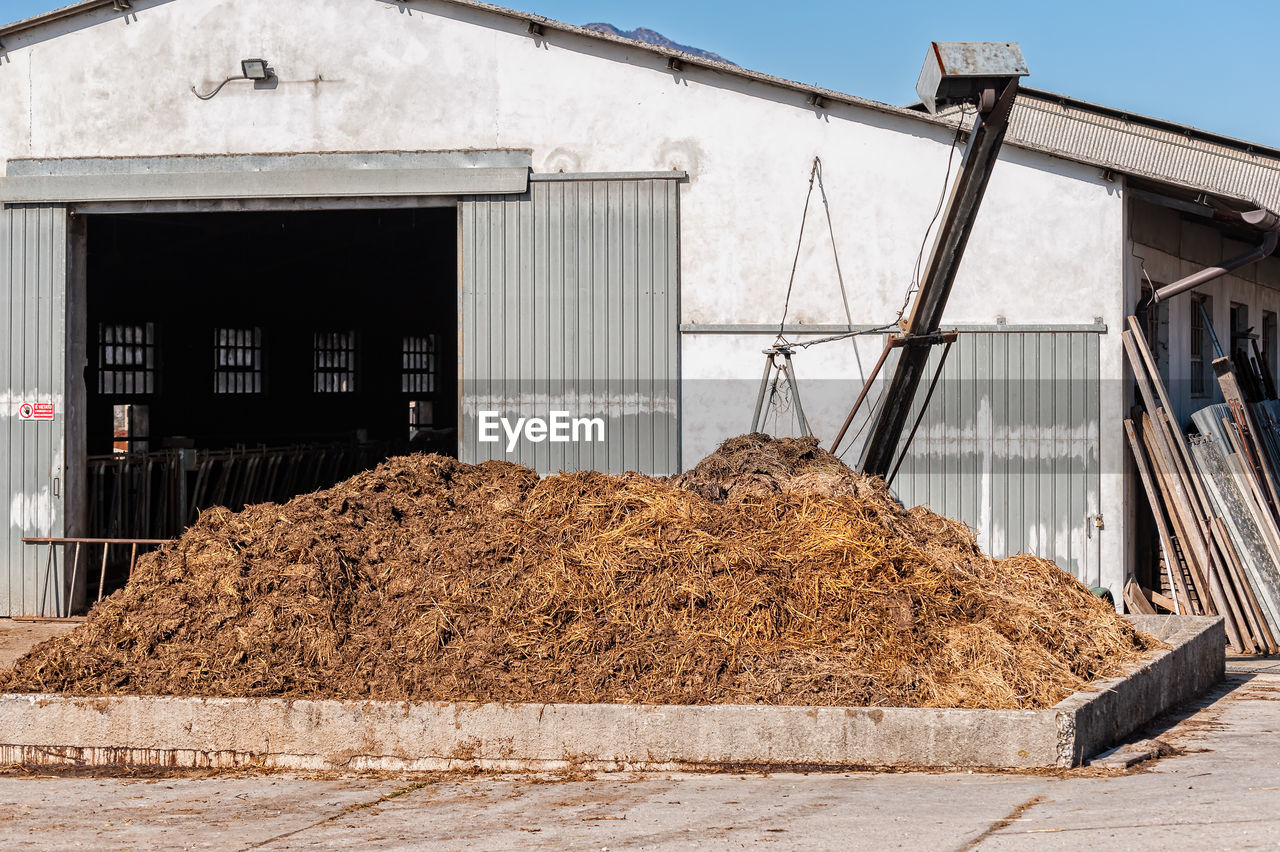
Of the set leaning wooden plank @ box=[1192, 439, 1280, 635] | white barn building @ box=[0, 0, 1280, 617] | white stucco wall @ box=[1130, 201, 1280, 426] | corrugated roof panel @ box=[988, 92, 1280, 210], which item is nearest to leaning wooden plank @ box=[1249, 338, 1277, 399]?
white stucco wall @ box=[1130, 201, 1280, 426]

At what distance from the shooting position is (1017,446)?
13.8 m

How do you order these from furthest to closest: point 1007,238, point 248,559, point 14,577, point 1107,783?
point 14,577 → point 1007,238 → point 248,559 → point 1107,783

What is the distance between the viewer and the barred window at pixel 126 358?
24344 mm

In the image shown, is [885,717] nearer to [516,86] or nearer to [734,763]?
[734,763]

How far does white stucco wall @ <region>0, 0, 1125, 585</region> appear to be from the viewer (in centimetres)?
1383

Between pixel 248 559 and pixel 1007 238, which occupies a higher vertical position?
pixel 1007 238

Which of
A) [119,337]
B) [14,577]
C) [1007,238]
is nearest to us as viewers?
[1007,238]

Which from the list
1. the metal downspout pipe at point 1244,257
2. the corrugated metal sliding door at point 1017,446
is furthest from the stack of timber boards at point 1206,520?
the metal downspout pipe at point 1244,257

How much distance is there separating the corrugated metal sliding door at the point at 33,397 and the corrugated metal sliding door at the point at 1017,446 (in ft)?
30.6

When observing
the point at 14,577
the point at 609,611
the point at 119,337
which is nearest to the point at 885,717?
the point at 609,611

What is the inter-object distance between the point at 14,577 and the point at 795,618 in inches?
401

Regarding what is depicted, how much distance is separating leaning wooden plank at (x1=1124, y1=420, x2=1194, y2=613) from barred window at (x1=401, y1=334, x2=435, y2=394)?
19419 mm

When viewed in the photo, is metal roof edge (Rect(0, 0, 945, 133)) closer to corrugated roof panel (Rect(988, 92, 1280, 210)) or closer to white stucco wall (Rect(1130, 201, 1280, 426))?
white stucco wall (Rect(1130, 201, 1280, 426))

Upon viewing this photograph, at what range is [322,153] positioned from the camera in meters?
14.7
